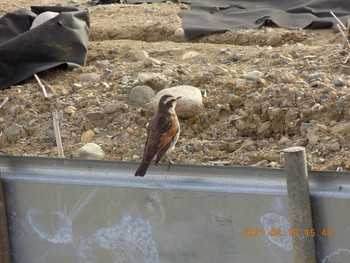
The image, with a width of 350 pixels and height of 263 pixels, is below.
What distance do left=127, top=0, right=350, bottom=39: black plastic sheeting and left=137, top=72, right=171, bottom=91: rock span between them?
6.21ft

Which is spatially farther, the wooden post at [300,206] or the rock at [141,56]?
the rock at [141,56]

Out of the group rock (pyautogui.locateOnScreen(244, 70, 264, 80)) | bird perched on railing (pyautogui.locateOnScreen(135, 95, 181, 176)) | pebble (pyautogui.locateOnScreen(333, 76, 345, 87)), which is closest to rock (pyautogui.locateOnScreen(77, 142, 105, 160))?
bird perched on railing (pyautogui.locateOnScreen(135, 95, 181, 176))

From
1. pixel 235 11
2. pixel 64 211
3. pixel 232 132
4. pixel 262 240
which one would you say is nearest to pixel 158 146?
pixel 232 132

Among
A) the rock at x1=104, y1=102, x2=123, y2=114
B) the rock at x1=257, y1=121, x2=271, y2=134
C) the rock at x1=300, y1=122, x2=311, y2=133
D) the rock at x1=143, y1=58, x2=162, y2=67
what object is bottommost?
the rock at x1=104, y1=102, x2=123, y2=114

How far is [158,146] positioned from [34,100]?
270cm

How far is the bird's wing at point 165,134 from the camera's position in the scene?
6.32 m

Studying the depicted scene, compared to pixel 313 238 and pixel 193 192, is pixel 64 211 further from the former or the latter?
pixel 313 238

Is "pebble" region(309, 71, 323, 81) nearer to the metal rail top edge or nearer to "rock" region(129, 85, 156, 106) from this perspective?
"rock" region(129, 85, 156, 106)

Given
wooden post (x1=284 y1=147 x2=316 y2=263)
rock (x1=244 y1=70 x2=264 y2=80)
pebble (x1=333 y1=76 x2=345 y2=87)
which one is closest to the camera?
wooden post (x1=284 y1=147 x2=316 y2=263)

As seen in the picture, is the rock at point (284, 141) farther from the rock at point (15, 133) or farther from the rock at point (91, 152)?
the rock at point (15, 133)

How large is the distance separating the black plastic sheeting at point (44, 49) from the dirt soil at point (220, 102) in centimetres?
14

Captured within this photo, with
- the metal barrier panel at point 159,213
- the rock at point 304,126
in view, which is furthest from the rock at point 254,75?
the metal barrier panel at point 159,213

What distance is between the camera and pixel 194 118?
7.85 m

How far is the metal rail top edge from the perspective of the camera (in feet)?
12.9
